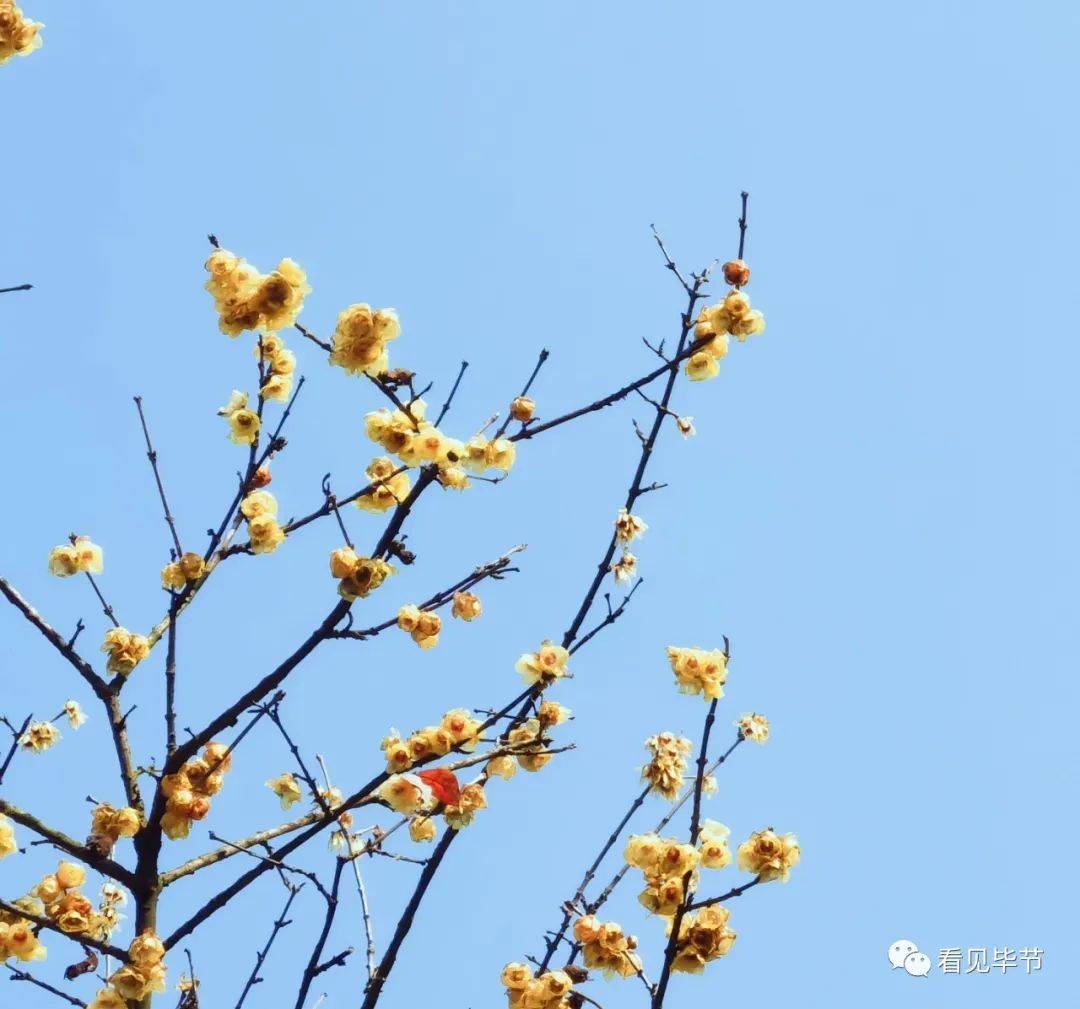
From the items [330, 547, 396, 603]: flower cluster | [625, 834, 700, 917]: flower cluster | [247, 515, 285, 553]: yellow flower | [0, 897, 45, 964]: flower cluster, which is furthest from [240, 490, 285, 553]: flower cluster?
[625, 834, 700, 917]: flower cluster

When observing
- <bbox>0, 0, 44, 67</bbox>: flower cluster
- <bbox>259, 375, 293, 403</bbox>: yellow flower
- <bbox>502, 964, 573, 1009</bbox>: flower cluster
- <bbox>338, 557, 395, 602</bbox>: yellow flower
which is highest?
<bbox>0, 0, 44, 67</bbox>: flower cluster

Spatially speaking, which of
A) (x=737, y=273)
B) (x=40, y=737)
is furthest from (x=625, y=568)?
(x=40, y=737)

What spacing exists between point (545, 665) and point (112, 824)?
1.79 meters

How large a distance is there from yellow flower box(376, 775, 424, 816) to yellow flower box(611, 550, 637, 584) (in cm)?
170

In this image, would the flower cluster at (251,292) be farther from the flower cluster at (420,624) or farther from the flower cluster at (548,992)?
the flower cluster at (548,992)

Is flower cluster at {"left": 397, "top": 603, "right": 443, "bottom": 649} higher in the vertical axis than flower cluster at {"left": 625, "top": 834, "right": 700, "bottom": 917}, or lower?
higher

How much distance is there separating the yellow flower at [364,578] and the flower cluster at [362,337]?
750 mm

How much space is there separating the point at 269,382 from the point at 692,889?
2.82 meters

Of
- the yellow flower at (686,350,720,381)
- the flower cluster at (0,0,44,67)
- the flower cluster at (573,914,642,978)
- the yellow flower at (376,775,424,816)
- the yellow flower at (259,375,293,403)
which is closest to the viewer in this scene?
the flower cluster at (573,914,642,978)

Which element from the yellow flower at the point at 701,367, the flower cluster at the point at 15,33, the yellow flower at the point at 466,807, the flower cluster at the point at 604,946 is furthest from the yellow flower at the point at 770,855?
the flower cluster at the point at 15,33

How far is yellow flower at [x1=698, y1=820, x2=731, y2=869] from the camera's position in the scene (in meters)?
4.14

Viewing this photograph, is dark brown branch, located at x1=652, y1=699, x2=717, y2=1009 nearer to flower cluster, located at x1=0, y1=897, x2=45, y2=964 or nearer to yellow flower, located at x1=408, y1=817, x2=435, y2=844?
yellow flower, located at x1=408, y1=817, x2=435, y2=844

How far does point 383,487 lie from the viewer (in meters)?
4.66

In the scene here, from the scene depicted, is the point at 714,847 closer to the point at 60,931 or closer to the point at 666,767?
the point at 666,767
